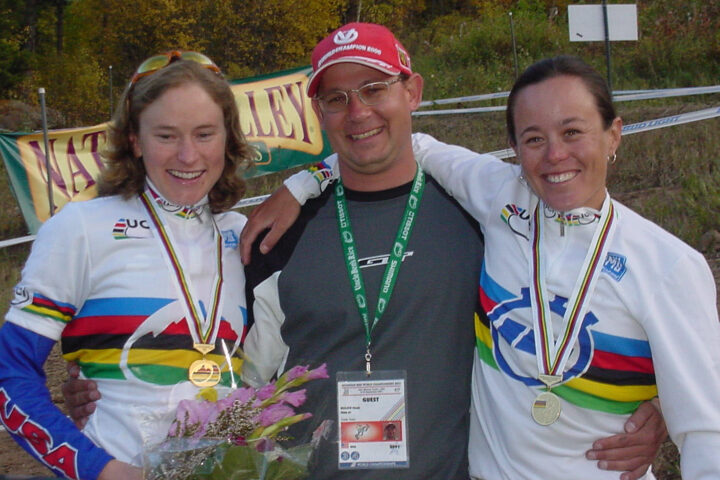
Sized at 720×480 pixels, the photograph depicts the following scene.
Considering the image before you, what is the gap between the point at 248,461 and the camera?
2074 mm

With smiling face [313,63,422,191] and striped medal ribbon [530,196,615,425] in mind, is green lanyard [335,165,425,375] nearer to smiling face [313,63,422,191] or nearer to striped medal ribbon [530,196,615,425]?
smiling face [313,63,422,191]

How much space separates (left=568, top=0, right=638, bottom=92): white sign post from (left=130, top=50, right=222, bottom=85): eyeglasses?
21.4 feet

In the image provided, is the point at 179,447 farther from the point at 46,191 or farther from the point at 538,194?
the point at 46,191

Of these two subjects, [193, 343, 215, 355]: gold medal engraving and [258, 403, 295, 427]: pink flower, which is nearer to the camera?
[258, 403, 295, 427]: pink flower

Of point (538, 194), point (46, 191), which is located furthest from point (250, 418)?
point (46, 191)

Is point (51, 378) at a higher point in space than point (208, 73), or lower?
lower

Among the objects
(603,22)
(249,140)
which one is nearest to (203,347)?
(603,22)

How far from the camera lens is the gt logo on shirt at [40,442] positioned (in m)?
2.47

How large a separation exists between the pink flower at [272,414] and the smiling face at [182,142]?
0.98 meters

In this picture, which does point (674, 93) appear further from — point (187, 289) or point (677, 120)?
point (187, 289)

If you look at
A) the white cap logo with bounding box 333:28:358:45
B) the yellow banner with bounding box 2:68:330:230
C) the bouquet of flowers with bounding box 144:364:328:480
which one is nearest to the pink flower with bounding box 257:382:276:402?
Answer: the bouquet of flowers with bounding box 144:364:328:480

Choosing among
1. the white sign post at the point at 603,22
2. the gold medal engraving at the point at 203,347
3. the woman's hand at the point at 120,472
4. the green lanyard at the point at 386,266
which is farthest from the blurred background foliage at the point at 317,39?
the woman's hand at the point at 120,472

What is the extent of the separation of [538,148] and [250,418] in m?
1.32

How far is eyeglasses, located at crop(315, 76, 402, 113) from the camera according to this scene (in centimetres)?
312
